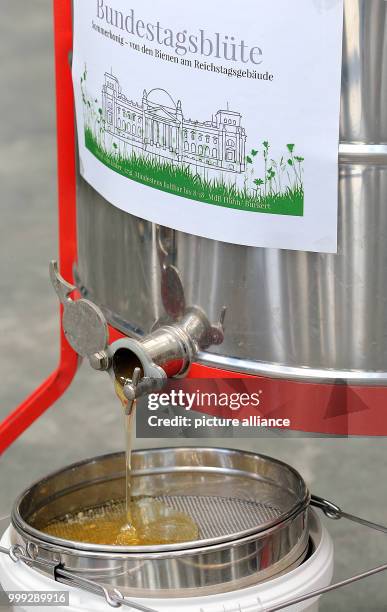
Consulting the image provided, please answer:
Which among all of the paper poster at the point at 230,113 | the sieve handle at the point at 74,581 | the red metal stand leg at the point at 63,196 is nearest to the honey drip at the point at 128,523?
the sieve handle at the point at 74,581

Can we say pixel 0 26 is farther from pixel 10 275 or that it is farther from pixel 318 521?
pixel 318 521

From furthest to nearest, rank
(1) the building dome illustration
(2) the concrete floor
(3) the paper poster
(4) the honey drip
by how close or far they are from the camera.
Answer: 1. (2) the concrete floor
2. (4) the honey drip
3. (1) the building dome illustration
4. (3) the paper poster

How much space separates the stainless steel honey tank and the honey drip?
0.22 m

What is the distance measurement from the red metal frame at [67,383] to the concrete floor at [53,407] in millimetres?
417

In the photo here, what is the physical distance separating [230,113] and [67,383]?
Result: 1.06 meters

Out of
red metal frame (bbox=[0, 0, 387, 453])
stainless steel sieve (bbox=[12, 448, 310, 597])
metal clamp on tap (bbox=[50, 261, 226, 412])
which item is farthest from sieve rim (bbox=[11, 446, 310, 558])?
metal clamp on tap (bbox=[50, 261, 226, 412])

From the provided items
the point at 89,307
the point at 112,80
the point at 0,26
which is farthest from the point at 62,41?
the point at 0,26

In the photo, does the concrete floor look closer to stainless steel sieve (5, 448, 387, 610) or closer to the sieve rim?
stainless steel sieve (5, 448, 387, 610)

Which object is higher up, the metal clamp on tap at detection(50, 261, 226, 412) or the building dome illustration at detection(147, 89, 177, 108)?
the building dome illustration at detection(147, 89, 177, 108)

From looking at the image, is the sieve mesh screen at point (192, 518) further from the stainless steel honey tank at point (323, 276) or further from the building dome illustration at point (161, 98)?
the building dome illustration at point (161, 98)

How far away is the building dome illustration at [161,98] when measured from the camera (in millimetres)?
2012

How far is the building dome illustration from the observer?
201cm

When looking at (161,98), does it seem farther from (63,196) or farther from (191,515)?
(191,515)

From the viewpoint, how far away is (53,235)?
14.3 feet
